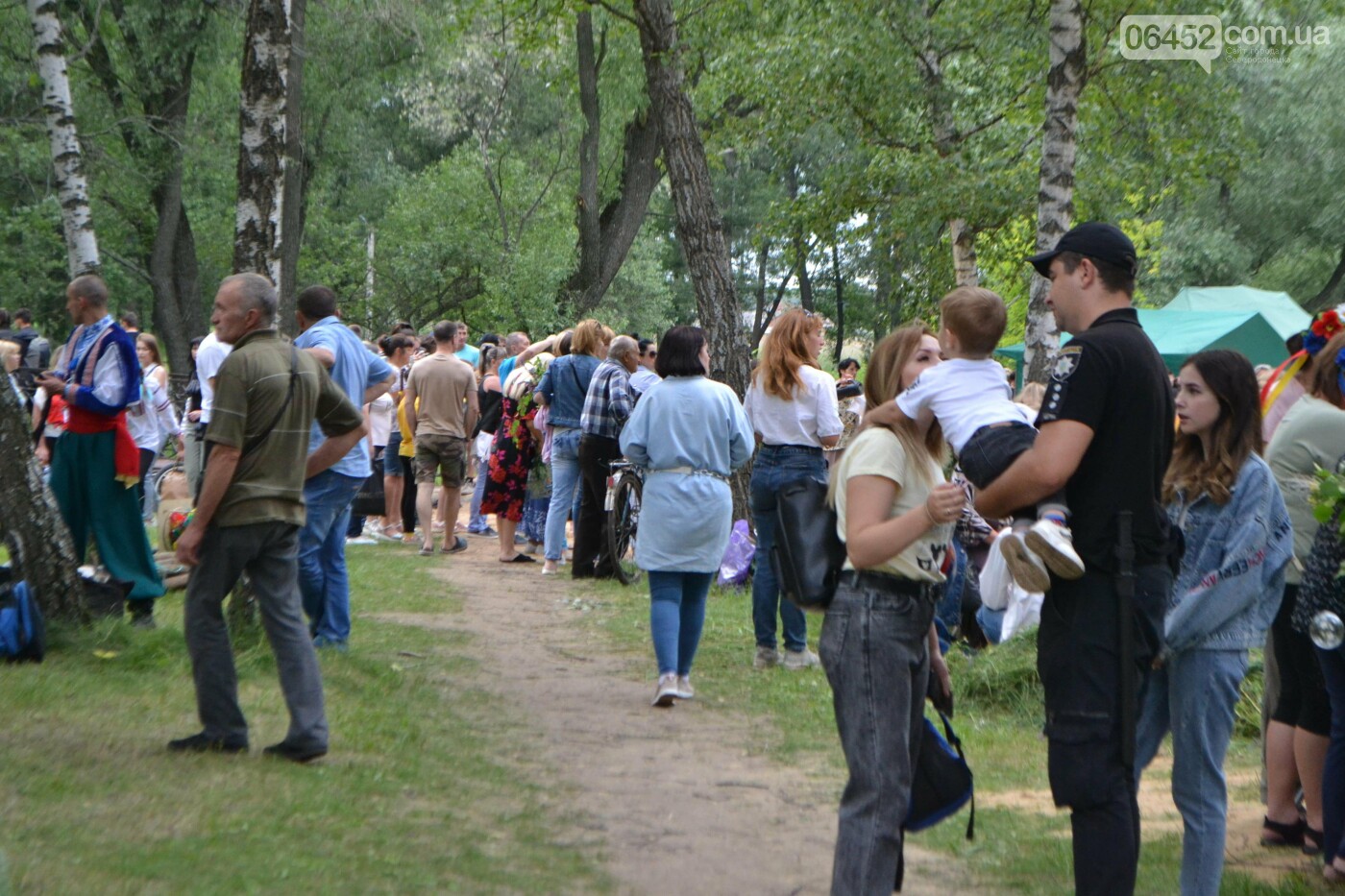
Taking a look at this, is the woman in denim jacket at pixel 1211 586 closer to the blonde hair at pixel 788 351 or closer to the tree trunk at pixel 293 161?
the blonde hair at pixel 788 351

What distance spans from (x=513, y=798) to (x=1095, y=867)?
112 inches

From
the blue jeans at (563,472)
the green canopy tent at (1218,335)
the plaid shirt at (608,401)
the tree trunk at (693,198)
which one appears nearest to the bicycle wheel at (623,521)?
the plaid shirt at (608,401)

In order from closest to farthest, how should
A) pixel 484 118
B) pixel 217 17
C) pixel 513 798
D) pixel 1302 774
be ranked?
pixel 1302 774
pixel 513 798
pixel 217 17
pixel 484 118

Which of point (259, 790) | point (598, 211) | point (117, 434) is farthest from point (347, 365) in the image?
point (598, 211)

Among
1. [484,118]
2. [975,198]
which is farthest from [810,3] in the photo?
[484,118]

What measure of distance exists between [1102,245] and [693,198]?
31.1ft

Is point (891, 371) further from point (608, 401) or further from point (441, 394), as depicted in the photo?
A: point (441, 394)

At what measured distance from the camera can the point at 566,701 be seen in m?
8.21

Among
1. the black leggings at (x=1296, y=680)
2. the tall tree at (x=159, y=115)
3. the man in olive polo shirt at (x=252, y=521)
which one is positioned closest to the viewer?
the black leggings at (x=1296, y=680)

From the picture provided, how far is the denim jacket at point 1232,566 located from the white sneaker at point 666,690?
3.73 meters

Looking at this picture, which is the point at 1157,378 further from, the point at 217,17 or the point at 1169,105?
the point at 217,17

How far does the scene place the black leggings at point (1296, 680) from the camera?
207 inches

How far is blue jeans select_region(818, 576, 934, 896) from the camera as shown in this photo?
13.3ft

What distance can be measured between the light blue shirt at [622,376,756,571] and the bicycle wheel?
412 cm
